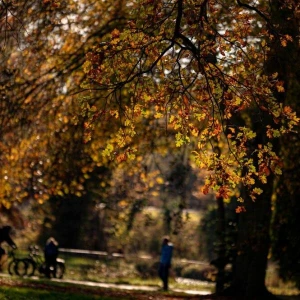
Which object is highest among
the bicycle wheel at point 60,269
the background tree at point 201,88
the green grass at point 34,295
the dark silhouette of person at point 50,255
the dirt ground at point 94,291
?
the background tree at point 201,88

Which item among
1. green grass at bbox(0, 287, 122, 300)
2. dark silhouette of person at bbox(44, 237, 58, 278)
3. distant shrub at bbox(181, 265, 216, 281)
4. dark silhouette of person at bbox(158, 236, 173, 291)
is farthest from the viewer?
distant shrub at bbox(181, 265, 216, 281)

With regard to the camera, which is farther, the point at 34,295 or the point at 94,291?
the point at 94,291

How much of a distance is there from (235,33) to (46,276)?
53.1 ft

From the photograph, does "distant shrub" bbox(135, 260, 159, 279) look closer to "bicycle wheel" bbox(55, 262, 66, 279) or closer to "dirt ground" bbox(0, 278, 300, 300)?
"bicycle wheel" bbox(55, 262, 66, 279)

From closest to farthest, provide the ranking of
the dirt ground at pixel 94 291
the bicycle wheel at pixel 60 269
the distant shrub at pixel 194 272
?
the dirt ground at pixel 94 291
the bicycle wheel at pixel 60 269
the distant shrub at pixel 194 272

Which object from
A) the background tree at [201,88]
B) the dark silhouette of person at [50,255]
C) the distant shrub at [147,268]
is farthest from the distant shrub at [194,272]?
the background tree at [201,88]

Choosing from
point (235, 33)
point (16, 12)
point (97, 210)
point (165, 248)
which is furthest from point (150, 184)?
point (97, 210)

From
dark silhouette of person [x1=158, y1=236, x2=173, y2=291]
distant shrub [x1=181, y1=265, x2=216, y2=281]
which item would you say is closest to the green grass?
dark silhouette of person [x1=158, y1=236, x2=173, y2=291]

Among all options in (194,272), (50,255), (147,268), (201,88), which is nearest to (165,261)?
(50,255)

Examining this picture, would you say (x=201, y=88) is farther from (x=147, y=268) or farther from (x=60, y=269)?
(x=147, y=268)

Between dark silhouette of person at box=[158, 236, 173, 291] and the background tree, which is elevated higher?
the background tree

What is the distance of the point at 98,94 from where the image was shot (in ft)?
71.6

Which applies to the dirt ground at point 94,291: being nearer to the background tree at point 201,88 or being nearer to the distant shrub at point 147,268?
the background tree at point 201,88

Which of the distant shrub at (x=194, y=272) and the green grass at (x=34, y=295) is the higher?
the distant shrub at (x=194, y=272)
